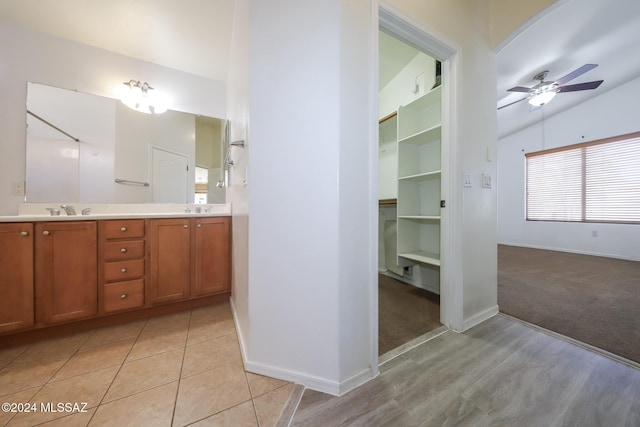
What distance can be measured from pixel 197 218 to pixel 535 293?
363 centimetres

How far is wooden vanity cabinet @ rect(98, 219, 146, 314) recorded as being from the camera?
163 cm

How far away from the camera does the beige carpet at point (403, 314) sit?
4.93 feet

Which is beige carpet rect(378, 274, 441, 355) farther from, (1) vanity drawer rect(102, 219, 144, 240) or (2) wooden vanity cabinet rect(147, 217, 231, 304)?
(1) vanity drawer rect(102, 219, 144, 240)

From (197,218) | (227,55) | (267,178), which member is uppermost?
(227,55)

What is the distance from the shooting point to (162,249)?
184cm

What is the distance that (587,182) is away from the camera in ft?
14.2

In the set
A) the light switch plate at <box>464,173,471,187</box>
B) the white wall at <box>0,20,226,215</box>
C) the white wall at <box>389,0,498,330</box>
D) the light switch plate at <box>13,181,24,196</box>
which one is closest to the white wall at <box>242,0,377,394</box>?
the white wall at <box>389,0,498,330</box>

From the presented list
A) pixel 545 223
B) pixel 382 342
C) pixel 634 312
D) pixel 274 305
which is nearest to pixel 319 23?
pixel 274 305

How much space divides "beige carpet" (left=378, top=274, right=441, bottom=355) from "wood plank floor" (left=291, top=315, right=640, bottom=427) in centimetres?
15

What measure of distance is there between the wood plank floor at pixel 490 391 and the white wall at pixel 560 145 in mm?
4881

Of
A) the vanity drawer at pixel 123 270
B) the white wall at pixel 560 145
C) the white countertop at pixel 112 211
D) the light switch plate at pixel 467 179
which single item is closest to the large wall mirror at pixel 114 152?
the white countertop at pixel 112 211

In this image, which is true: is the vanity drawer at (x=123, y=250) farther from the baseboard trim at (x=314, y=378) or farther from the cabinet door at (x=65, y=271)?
the baseboard trim at (x=314, y=378)

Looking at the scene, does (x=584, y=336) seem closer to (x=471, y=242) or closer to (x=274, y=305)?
(x=471, y=242)

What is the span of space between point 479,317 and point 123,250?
2.93m
